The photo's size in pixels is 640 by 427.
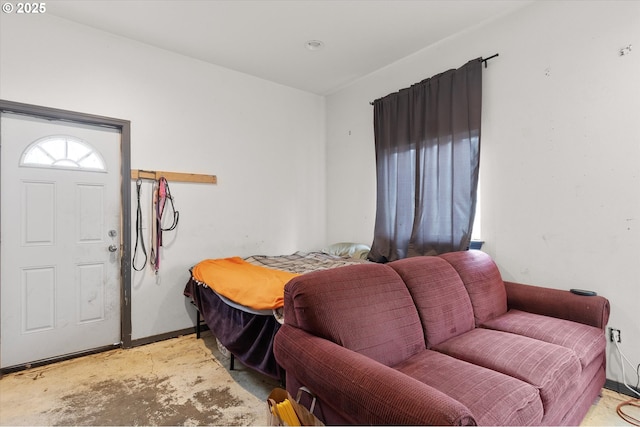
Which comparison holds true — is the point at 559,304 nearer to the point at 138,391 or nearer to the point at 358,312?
the point at 358,312

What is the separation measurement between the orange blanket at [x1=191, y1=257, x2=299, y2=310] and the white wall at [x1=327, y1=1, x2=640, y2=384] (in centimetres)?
189

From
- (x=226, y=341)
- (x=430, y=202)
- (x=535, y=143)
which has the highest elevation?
(x=535, y=143)

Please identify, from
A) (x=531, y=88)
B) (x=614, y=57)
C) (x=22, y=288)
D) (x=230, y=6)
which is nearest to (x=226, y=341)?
(x=22, y=288)

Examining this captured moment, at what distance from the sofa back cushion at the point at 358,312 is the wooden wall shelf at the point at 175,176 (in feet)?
6.97

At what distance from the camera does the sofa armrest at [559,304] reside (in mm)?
1917

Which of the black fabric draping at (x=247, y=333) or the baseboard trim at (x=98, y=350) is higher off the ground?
the black fabric draping at (x=247, y=333)

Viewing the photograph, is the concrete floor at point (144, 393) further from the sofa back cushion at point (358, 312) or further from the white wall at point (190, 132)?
the sofa back cushion at point (358, 312)

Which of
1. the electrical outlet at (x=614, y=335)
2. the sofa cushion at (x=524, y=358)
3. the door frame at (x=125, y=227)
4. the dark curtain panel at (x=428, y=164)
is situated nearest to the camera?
the sofa cushion at (x=524, y=358)

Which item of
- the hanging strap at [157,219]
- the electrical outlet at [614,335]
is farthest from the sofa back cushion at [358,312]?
the hanging strap at [157,219]

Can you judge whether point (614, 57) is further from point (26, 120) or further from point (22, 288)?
point (22, 288)

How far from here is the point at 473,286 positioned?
2125 mm

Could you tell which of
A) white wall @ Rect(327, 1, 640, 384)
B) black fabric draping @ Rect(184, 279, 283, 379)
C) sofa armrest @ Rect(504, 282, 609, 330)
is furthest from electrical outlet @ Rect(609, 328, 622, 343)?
black fabric draping @ Rect(184, 279, 283, 379)

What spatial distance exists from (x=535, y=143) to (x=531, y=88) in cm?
43

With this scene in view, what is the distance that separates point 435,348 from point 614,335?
1.37m
